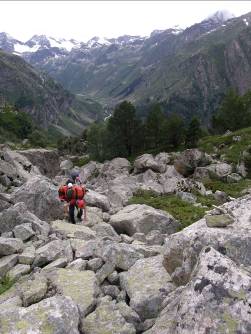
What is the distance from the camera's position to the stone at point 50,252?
17.5m

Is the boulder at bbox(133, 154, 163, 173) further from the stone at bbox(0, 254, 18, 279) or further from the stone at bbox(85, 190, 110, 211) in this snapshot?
the stone at bbox(0, 254, 18, 279)

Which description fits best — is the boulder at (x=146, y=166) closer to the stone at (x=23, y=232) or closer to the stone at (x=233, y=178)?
the stone at (x=233, y=178)

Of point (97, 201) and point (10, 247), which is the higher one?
point (10, 247)

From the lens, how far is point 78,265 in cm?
1584

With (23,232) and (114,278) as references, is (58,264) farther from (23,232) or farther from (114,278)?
(23,232)

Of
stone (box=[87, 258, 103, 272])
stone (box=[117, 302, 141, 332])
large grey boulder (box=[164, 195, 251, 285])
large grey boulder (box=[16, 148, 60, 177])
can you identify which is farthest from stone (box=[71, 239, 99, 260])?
large grey boulder (box=[16, 148, 60, 177])

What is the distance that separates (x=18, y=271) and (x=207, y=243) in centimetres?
778

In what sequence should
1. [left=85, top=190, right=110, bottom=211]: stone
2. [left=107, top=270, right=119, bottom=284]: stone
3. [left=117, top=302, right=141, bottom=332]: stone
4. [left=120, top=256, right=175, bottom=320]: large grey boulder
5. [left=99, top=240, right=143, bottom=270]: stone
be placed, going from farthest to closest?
[left=85, top=190, right=110, bottom=211]: stone < [left=99, top=240, right=143, bottom=270]: stone < [left=107, top=270, right=119, bottom=284]: stone < [left=120, top=256, right=175, bottom=320]: large grey boulder < [left=117, top=302, right=141, bottom=332]: stone

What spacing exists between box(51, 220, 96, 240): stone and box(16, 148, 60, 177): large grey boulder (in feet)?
163

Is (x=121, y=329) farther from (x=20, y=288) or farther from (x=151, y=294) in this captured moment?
(x=20, y=288)

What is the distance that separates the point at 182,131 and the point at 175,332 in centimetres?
9666

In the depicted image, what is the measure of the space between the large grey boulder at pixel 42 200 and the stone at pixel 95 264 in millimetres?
12680

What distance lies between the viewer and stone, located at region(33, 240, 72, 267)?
1745cm

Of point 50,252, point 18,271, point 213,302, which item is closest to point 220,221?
point 213,302
